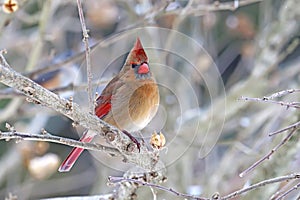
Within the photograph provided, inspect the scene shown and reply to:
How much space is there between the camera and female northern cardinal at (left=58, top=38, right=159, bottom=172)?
260 cm

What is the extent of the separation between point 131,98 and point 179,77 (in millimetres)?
1408

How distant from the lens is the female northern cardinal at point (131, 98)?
2598 mm

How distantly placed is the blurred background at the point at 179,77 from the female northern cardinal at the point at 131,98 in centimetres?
26

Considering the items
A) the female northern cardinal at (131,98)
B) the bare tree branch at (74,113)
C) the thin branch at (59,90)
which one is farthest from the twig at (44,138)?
the thin branch at (59,90)

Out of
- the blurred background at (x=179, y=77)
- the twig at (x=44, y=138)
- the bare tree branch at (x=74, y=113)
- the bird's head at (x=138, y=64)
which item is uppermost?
the blurred background at (x=179, y=77)

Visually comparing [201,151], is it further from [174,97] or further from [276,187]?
[276,187]

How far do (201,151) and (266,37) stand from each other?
2.69 feet

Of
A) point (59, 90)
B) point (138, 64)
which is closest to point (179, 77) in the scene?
point (59, 90)

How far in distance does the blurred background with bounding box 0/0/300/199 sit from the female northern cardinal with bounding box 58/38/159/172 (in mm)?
261

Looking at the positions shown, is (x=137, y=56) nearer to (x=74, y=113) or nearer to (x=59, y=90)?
(x=59, y=90)

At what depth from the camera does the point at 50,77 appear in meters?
3.88

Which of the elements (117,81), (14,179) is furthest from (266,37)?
(14,179)

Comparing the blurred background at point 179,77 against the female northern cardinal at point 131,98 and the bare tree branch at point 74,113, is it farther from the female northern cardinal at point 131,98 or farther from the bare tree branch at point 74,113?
the bare tree branch at point 74,113

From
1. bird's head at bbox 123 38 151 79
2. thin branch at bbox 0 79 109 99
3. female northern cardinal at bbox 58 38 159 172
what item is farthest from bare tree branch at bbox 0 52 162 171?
thin branch at bbox 0 79 109 99
